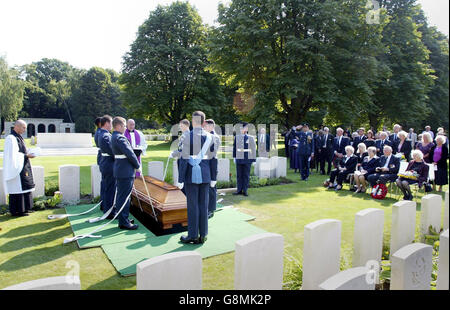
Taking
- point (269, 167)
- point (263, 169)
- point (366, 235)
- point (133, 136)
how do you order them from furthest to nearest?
point (269, 167), point (263, 169), point (133, 136), point (366, 235)

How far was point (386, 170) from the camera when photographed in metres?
9.59

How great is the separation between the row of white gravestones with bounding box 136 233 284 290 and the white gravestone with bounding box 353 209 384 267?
4.67ft

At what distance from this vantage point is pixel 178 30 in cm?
3100

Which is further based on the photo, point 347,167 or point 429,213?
point 347,167

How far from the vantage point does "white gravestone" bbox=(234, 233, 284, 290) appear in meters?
2.76

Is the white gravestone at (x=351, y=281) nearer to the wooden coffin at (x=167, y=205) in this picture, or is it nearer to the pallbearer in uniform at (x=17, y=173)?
the wooden coffin at (x=167, y=205)

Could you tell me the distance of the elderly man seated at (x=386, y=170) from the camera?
9508 millimetres

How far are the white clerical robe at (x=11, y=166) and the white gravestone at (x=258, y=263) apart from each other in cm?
635

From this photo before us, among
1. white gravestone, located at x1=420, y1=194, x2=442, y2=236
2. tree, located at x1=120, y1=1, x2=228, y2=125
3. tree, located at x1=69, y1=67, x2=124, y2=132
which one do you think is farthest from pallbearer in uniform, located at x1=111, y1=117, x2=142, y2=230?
tree, located at x1=69, y1=67, x2=124, y2=132

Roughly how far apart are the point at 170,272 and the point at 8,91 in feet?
164

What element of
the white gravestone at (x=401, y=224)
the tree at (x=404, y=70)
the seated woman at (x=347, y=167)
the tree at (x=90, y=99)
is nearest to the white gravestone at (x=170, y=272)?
the white gravestone at (x=401, y=224)

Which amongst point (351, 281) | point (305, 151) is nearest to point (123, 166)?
point (351, 281)

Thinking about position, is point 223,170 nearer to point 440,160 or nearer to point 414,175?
point 414,175

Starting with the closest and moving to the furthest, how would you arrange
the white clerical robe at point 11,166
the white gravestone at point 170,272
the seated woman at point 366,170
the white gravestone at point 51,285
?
the white gravestone at point 51,285 → the white gravestone at point 170,272 → the white clerical robe at point 11,166 → the seated woman at point 366,170
